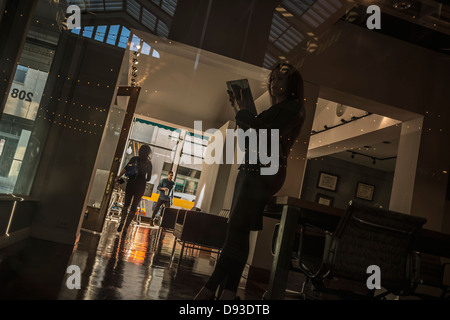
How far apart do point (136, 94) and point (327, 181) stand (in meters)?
6.08

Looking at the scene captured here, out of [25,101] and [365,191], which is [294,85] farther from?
[365,191]

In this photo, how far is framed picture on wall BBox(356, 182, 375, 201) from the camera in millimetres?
10477

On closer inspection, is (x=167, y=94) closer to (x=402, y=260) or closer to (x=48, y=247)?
(x=48, y=247)

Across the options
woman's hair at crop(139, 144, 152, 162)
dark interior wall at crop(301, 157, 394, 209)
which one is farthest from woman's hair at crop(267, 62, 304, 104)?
A: dark interior wall at crop(301, 157, 394, 209)

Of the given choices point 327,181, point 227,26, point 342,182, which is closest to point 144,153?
point 227,26

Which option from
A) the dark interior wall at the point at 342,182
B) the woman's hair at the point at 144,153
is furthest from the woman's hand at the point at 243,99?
the dark interior wall at the point at 342,182

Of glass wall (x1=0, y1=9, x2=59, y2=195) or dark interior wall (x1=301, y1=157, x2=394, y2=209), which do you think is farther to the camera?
dark interior wall (x1=301, y1=157, x2=394, y2=209)

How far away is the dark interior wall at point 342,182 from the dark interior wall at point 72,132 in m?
7.39

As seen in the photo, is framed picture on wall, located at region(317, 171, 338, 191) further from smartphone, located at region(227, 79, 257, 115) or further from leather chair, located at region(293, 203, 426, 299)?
leather chair, located at region(293, 203, 426, 299)

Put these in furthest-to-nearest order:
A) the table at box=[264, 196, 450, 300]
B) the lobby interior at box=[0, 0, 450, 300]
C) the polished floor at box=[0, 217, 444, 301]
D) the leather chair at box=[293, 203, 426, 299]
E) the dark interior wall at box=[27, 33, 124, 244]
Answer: the dark interior wall at box=[27, 33, 124, 244], the lobby interior at box=[0, 0, 450, 300], the table at box=[264, 196, 450, 300], the leather chair at box=[293, 203, 426, 299], the polished floor at box=[0, 217, 444, 301]

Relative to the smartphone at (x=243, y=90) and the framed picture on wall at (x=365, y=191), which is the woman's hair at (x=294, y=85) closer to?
the smartphone at (x=243, y=90)

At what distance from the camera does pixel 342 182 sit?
1048 cm

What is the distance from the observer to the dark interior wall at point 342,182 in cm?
1042

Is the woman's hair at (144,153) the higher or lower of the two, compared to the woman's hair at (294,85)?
lower
